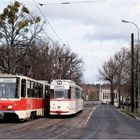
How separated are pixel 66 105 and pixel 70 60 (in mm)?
58399

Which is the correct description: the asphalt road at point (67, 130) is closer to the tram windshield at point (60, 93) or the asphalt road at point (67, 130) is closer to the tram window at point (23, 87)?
the tram window at point (23, 87)

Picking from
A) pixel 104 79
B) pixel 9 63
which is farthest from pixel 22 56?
pixel 104 79

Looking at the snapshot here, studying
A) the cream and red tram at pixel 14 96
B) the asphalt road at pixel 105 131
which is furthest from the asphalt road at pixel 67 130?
the cream and red tram at pixel 14 96

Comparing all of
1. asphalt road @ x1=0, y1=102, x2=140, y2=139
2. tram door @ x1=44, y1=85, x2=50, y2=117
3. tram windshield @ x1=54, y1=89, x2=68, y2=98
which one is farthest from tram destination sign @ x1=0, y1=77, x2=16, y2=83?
tram door @ x1=44, y1=85, x2=50, y2=117

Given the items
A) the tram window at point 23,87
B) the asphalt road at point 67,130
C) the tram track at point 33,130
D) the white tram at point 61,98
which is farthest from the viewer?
the white tram at point 61,98

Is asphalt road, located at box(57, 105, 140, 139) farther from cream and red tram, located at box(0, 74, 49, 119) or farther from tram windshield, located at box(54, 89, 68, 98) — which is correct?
tram windshield, located at box(54, 89, 68, 98)

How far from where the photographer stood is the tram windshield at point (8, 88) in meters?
35.3

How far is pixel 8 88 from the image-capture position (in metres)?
35.4

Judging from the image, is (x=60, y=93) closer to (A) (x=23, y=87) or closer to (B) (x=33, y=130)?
(A) (x=23, y=87)

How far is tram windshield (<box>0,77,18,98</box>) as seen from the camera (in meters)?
35.3

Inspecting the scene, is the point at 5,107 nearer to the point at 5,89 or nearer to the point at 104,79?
the point at 5,89

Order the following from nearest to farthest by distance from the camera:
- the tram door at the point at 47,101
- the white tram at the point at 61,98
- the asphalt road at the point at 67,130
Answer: the asphalt road at the point at 67,130, the white tram at the point at 61,98, the tram door at the point at 47,101

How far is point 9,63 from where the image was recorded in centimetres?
5897

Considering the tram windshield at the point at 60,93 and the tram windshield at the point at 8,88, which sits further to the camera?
the tram windshield at the point at 60,93
